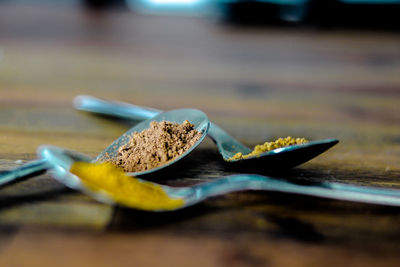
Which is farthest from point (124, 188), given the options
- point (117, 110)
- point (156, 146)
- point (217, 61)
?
point (217, 61)

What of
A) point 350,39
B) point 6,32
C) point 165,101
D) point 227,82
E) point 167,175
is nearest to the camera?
point 167,175

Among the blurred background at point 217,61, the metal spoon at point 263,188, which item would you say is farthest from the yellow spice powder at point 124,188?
the blurred background at point 217,61

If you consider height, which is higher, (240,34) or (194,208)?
(240,34)

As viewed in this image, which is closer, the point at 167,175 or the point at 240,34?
the point at 167,175

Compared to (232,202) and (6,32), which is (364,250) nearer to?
(232,202)

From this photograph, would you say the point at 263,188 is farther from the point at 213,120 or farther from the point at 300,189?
the point at 213,120

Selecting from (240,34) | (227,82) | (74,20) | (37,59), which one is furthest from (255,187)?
(74,20)

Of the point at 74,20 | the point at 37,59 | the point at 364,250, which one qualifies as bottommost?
the point at 364,250
